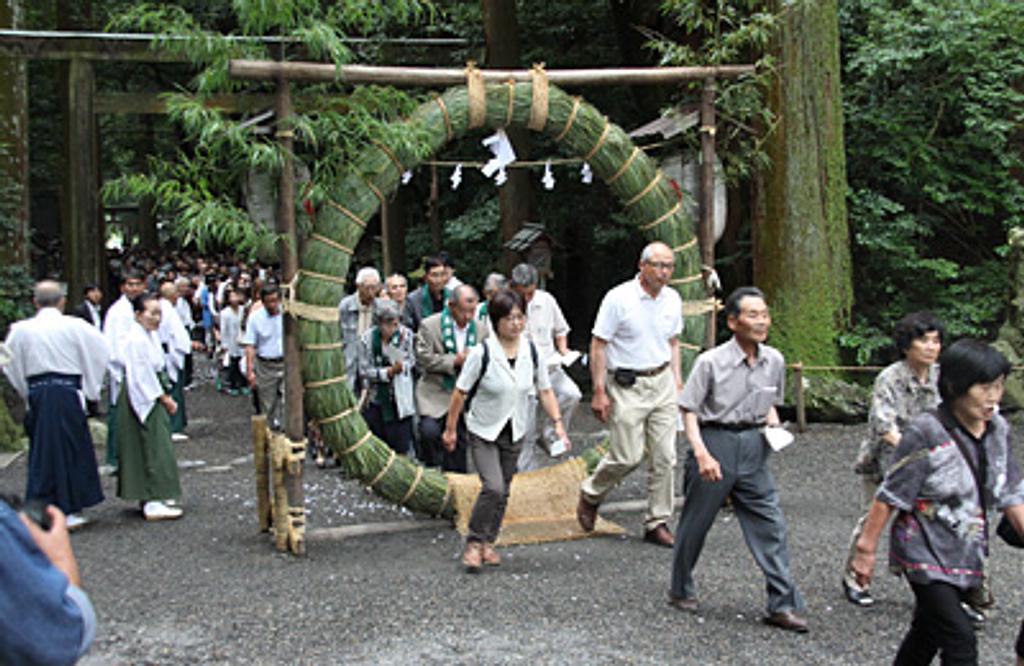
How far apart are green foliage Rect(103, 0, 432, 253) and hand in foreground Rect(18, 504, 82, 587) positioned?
445 cm

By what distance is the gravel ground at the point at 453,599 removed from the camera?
514 centimetres

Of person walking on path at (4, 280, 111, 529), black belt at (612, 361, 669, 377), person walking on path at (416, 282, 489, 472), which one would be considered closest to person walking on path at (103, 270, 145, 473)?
person walking on path at (4, 280, 111, 529)

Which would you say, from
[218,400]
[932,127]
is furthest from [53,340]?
[932,127]

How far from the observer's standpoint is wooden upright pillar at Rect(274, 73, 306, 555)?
6777 mm

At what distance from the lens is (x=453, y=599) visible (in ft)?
19.5

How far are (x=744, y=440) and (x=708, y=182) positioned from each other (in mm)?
3325

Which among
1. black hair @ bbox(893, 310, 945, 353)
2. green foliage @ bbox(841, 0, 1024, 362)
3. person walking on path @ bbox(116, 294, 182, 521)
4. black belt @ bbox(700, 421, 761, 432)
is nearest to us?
black belt @ bbox(700, 421, 761, 432)

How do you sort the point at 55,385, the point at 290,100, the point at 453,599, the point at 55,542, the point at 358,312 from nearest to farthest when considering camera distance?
the point at 55,542, the point at 453,599, the point at 290,100, the point at 55,385, the point at 358,312

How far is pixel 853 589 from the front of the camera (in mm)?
5746

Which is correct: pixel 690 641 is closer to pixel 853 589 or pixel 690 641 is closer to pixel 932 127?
pixel 853 589

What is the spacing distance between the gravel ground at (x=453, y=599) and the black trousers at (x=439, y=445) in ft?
1.64

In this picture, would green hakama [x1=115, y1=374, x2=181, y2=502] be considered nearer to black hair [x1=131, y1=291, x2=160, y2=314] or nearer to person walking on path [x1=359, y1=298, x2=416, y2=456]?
black hair [x1=131, y1=291, x2=160, y2=314]

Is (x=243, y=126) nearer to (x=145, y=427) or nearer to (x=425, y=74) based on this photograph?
(x=425, y=74)

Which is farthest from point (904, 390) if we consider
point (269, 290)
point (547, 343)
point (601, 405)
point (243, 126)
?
point (269, 290)
